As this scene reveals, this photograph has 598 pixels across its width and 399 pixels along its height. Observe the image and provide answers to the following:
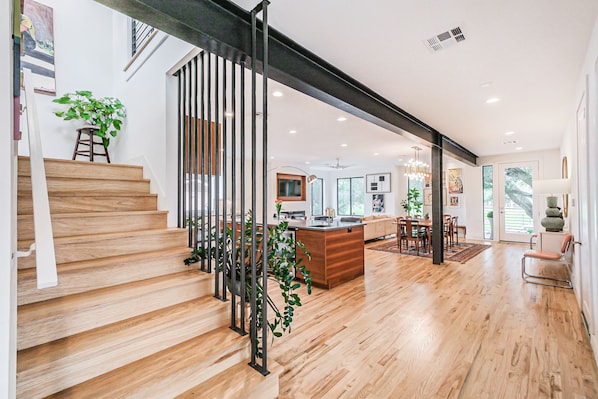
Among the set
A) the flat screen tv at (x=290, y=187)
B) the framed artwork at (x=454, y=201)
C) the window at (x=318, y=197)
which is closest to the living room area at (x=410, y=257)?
the framed artwork at (x=454, y=201)

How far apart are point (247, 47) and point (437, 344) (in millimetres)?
2908

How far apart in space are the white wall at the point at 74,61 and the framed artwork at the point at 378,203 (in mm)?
9566

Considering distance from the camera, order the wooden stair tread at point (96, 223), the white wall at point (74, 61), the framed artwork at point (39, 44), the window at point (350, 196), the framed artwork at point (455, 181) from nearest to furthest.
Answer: the wooden stair tread at point (96, 223), the framed artwork at point (39, 44), the white wall at point (74, 61), the framed artwork at point (455, 181), the window at point (350, 196)

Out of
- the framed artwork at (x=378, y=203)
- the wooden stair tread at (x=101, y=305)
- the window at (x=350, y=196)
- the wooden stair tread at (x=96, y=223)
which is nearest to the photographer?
the wooden stair tread at (x=101, y=305)

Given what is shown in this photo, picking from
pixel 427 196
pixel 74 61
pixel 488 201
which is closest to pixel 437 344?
pixel 74 61

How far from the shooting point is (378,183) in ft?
37.3

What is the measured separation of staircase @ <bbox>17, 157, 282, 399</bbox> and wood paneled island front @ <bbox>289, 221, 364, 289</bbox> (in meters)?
2.09

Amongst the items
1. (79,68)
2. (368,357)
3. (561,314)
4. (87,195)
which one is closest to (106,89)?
(79,68)

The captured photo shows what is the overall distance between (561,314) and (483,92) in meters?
2.71

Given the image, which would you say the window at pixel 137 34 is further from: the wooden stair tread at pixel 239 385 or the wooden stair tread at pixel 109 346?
the wooden stair tread at pixel 239 385

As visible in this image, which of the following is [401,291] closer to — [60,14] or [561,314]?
[561,314]

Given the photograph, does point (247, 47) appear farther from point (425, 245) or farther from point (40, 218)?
point (425, 245)

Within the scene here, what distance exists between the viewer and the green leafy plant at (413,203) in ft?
34.2

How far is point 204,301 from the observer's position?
2072 millimetres
